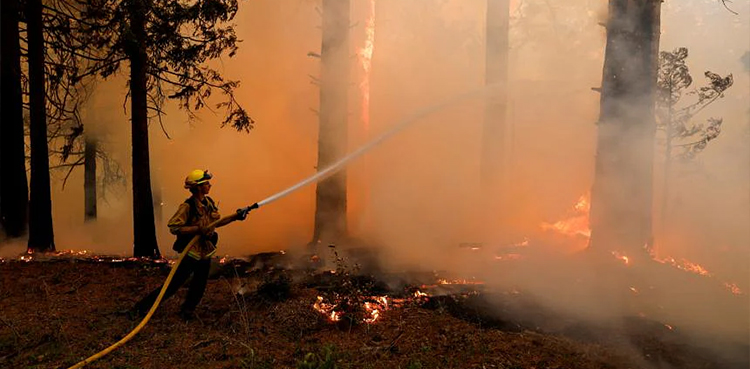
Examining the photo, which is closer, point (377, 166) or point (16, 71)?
point (16, 71)

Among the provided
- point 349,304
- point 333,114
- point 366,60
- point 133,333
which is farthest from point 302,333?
point 366,60

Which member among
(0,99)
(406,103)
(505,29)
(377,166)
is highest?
(505,29)

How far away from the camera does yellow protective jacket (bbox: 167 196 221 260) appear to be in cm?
559

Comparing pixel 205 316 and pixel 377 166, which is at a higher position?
pixel 377 166

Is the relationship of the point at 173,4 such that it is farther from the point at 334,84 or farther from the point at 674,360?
the point at 674,360

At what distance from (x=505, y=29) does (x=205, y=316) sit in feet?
46.2

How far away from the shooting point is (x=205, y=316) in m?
6.16

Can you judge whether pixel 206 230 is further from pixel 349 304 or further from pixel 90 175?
pixel 90 175

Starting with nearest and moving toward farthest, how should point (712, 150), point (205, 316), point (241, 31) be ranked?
point (205, 316), point (241, 31), point (712, 150)

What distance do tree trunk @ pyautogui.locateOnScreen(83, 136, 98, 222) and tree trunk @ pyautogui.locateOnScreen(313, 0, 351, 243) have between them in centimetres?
1002

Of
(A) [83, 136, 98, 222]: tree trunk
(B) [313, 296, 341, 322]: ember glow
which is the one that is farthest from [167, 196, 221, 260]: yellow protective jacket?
(A) [83, 136, 98, 222]: tree trunk

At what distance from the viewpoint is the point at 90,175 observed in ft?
58.3

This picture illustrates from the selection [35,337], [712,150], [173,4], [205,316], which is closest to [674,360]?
[205,316]

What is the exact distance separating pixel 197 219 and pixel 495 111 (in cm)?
1231
